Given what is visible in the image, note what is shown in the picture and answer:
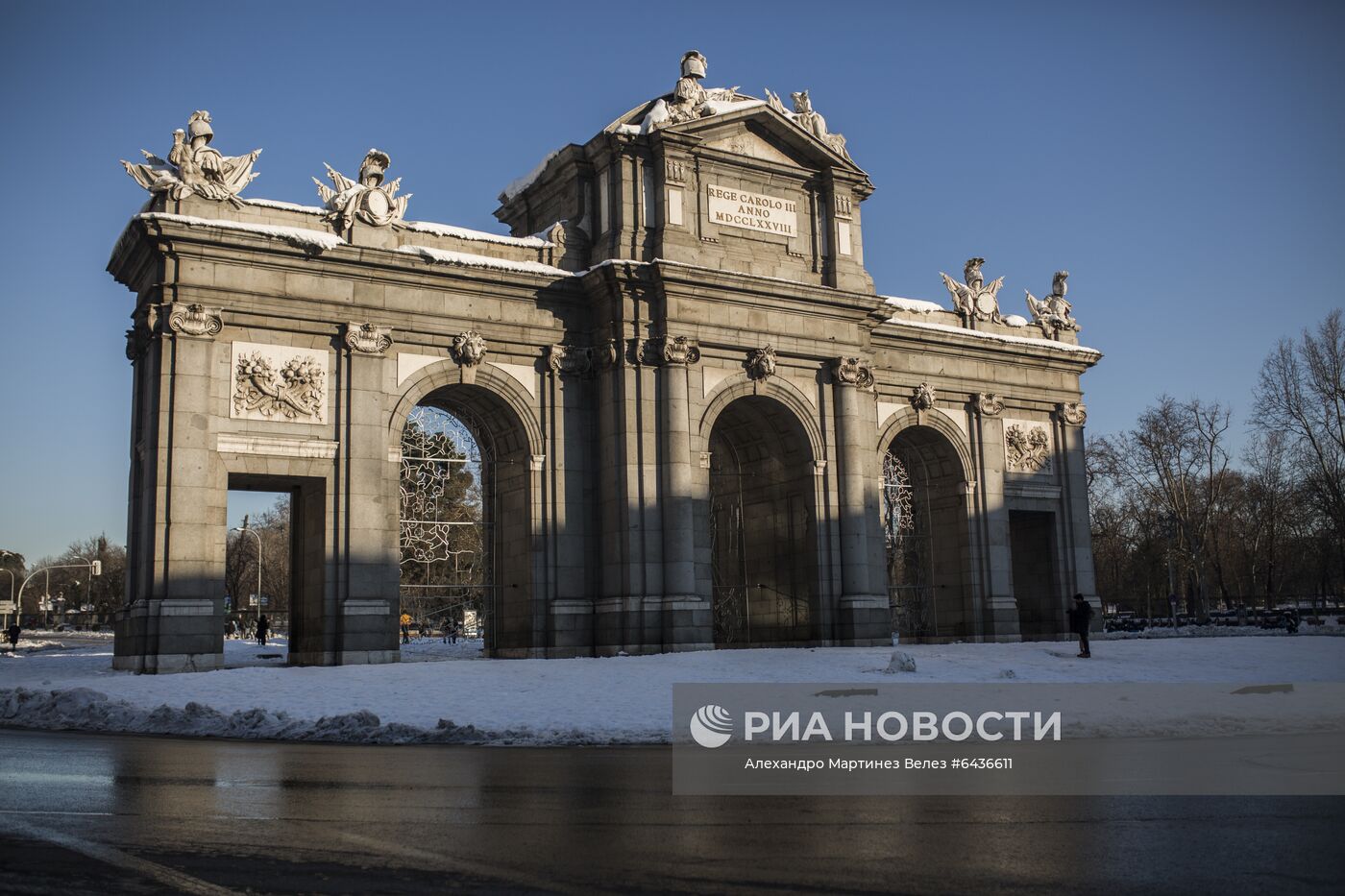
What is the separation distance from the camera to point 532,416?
1242 inches

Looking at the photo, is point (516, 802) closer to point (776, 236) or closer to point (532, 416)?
point (532, 416)

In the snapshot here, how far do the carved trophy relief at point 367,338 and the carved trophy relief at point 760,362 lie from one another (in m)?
9.34

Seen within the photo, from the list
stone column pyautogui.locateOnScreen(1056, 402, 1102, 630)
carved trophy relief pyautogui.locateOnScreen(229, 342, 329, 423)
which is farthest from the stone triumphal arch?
stone column pyautogui.locateOnScreen(1056, 402, 1102, 630)

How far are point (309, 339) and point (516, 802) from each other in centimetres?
2123

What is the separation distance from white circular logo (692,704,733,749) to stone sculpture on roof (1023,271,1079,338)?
27854 millimetres

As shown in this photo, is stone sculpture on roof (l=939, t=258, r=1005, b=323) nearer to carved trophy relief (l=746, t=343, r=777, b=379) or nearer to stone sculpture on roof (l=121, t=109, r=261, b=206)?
carved trophy relief (l=746, t=343, r=777, b=379)

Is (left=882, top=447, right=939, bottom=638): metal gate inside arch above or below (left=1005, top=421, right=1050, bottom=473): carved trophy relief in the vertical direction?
below

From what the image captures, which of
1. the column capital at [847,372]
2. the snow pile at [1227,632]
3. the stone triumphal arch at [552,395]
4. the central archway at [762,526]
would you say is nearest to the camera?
the stone triumphal arch at [552,395]

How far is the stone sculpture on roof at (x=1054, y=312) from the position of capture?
43062 mm

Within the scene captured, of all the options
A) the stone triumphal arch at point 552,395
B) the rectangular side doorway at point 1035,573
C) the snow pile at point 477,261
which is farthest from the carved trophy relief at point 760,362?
the rectangular side doorway at point 1035,573

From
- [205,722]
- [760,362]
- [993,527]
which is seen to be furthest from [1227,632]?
[205,722]

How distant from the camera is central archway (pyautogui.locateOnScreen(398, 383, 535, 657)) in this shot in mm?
31375

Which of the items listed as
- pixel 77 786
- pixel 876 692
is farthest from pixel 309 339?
pixel 77 786

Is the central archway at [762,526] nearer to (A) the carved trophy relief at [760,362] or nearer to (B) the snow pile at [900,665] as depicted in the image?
(A) the carved trophy relief at [760,362]
